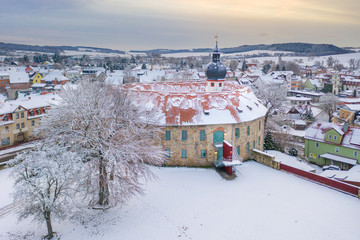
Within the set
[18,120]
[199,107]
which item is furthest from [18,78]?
[199,107]

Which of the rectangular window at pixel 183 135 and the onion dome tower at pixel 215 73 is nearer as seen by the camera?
the rectangular window at pixel 183 135

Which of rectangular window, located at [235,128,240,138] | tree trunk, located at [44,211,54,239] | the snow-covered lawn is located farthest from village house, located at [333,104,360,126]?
tree trunk, located at [44,211,54,239]

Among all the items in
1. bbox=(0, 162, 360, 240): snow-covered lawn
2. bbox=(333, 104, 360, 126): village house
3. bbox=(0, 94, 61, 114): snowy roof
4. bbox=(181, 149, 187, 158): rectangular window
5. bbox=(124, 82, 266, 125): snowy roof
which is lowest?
bbox=(0, 162, 360, 240): snow-covered lawn

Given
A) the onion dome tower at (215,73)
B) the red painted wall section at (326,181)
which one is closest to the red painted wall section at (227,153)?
the red painted wall section at (326,181)

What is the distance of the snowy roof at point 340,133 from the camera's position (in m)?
40.2

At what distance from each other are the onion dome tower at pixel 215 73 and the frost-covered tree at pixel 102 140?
58.1ft

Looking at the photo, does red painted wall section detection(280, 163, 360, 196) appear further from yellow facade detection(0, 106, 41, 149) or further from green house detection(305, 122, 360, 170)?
yellow facade detection(0, 106, 41, 149)

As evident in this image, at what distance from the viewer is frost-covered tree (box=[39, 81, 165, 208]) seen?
68.2 ft

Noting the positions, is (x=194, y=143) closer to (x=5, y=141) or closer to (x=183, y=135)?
(x=183, y=135)

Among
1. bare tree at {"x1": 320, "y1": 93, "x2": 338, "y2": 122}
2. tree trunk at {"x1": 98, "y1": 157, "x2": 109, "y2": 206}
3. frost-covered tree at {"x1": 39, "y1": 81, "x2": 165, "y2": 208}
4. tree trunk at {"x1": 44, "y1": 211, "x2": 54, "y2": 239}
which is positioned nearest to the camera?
tree trunk at {"x1": 44, "y1": 211, "x2": 54, "y2": 239}

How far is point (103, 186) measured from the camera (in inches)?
870

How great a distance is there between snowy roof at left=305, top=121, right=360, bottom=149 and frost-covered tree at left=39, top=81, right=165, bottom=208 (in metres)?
31.8

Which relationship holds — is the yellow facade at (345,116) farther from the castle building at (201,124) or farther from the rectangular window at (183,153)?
the rectangular window at (183,153)

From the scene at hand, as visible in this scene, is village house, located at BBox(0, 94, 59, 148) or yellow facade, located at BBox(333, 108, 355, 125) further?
yellow facade, located at BBox(333, 108, 355, 125)
